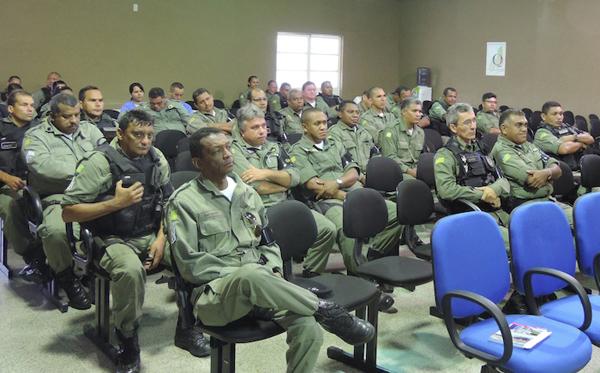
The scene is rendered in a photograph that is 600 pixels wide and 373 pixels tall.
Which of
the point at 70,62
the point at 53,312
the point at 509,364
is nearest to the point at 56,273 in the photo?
the point at 53,312

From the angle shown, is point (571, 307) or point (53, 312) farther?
point (53, 312)

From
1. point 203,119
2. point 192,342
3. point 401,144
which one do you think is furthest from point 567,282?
point 203,119

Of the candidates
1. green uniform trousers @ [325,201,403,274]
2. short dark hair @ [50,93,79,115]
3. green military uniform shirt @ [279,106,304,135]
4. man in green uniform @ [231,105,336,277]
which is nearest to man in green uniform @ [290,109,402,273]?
green uniform trousers @ [325,201,403,274]

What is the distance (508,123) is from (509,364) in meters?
2.60

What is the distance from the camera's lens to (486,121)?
817 cm

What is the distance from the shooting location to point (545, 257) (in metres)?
2.69

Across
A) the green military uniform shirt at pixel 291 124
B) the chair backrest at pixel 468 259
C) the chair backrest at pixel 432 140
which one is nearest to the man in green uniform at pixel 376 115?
the chair backrest at pixel 432 140

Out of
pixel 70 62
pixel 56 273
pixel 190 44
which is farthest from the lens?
pixel 190 44

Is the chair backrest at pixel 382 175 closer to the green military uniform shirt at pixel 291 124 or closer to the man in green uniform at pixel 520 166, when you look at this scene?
the man in green uniform at pixel 520 166

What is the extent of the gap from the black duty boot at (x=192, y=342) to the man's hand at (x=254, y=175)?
1108 millimetres

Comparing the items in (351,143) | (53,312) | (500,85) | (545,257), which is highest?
(500,85)

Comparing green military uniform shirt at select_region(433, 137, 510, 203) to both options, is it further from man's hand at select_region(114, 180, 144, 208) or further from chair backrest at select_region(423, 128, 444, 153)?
chair backrest at select_region(423, 128, 444, 153)

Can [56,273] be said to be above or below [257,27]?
below

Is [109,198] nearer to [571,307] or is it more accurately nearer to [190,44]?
[571,307]
